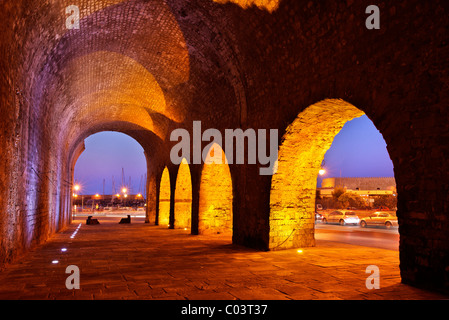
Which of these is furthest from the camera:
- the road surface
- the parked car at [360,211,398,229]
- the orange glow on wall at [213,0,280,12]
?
the parked car at [360,211,398,229]

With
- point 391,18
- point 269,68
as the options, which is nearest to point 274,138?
point 269,68

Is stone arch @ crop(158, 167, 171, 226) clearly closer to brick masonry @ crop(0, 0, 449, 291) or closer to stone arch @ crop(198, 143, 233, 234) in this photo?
brick masonry @ crop(0, 0, 449, 291)

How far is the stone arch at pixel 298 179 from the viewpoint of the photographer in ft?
23.8

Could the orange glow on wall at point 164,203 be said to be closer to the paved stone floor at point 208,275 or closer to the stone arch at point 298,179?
the paved stone floor at point 208,275

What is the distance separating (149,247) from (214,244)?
1655mm

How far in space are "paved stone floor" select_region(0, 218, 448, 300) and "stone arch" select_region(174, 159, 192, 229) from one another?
7045 millimetres

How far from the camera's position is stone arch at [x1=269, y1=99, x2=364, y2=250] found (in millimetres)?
7266

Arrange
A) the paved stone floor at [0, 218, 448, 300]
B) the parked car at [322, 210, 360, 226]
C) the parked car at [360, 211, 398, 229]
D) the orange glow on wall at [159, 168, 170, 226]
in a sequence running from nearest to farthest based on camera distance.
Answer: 1. the paved stone floor at [0, 218, 448, 300]
2. the orange glow on wall at [159, 168, 170, 226]
3. the parked car at [360, 211, 398, 229]
4. the parked car at [322, 210, 360, 226]

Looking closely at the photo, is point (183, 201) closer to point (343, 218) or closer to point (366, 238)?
point (366, 238)

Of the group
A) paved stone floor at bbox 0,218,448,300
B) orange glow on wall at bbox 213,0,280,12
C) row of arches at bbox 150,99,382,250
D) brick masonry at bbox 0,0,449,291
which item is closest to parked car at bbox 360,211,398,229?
brick masonry at bbox 0,0,449,291

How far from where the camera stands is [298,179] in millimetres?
7914

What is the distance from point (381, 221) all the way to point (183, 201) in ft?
37.1

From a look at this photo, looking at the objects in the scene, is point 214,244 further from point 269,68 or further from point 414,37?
point 414,37

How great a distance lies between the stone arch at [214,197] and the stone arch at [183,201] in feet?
11.2
